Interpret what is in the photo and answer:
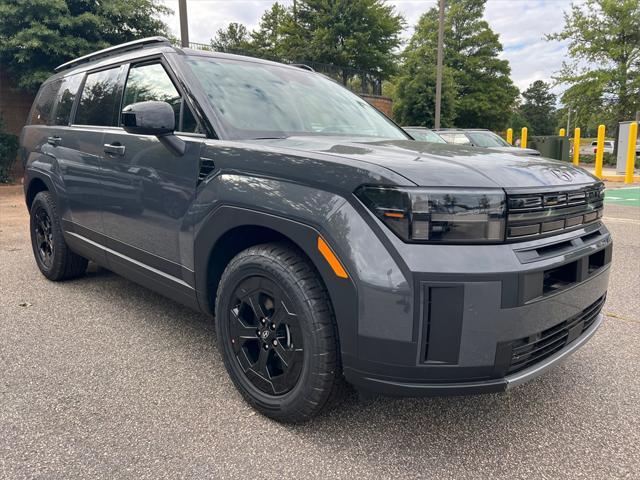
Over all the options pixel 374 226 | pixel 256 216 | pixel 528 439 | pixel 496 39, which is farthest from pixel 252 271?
pixel 496 39

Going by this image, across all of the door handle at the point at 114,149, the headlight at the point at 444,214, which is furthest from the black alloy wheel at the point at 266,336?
the door handle at the point at 114,149

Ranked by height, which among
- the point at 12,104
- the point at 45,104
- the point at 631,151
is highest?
the point at 12,104

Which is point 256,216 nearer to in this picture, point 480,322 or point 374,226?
point 374,226

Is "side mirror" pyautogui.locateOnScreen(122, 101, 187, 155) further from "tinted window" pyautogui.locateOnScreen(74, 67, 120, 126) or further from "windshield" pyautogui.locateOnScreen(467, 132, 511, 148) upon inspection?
"windshield" pyautogui.locateOnScreen(467, 132, 511, 148)

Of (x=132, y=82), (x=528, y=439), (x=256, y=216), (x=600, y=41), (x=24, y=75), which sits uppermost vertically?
(x=600, y=41)

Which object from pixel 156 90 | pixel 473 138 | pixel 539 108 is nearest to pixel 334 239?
pixel 156 90

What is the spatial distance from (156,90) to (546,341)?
254 centimetres

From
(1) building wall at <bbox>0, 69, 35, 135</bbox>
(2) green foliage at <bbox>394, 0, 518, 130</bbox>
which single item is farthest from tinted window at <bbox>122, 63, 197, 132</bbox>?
(2) green foliage at <bbox>394, 0, 518, 130</bbox>

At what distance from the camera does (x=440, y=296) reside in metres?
1.79

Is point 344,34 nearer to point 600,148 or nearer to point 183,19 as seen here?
point 600,148

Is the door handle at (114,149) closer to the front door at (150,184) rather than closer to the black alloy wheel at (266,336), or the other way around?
the front door at (150,184)

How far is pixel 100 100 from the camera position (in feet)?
12.0

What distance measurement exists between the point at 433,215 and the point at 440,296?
29 cm

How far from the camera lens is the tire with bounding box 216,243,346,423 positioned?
6.65ft
